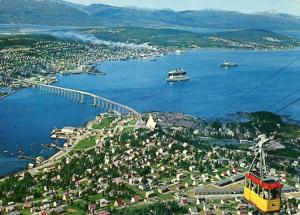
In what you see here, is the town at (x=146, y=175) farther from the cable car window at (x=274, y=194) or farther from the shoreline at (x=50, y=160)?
the cable car window at (x=274, y=194)

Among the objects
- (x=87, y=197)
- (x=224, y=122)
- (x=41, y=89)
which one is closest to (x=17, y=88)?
(x=41, y=89)

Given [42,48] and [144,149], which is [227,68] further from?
[144,149]

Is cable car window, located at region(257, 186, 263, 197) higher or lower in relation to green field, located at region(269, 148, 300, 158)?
higher

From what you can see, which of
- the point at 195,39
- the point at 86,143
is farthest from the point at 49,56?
the point at 86,143

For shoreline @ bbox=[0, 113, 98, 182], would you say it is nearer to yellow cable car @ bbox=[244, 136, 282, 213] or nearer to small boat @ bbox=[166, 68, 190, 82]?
yellow cable car @ bbox=[244, 136, 282, 213]

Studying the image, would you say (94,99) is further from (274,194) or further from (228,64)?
(274,194)

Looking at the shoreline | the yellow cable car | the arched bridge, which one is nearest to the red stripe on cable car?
the yellow cable car
